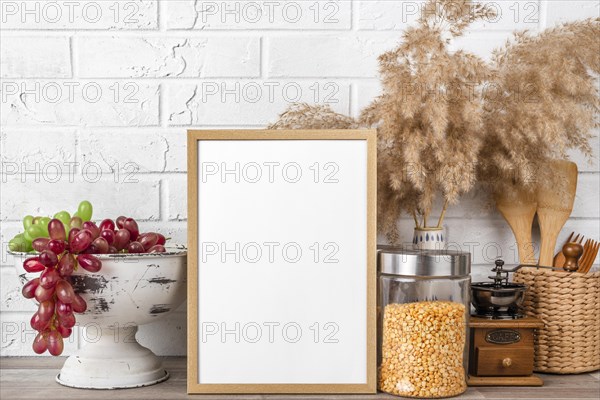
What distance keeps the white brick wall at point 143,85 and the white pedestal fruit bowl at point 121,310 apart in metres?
0.23

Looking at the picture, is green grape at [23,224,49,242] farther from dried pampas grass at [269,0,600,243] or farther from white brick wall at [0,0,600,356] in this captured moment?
dried pampas grass at [269,0,600,243]

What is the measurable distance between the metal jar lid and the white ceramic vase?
0.48ft

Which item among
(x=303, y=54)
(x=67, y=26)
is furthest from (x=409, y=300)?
(x=67, y=26)

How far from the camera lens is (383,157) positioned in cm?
121

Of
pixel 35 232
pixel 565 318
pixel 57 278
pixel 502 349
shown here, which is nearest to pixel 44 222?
pixel 35 232

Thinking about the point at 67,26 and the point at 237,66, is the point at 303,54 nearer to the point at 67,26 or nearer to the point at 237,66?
the point at 237,66

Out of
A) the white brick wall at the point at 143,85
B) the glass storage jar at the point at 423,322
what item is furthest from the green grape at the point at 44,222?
the glass storage jar at the point at 423,322

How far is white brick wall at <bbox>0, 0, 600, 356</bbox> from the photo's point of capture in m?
1.39

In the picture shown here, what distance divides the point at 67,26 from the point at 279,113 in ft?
1.47

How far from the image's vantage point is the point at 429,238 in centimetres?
126

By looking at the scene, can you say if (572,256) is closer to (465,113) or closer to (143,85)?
(465,113)

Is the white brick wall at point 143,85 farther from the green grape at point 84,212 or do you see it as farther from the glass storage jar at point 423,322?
the glass storage jar at point 423,322

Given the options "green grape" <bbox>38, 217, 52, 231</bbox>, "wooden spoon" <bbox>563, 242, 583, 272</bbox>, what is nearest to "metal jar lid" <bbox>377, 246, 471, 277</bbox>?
"wooden spoon" <bbox>563, 242, 583, 272</bbox>

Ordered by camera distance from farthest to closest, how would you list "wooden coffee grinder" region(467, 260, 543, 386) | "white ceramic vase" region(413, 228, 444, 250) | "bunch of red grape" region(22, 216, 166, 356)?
"white ceramic vase" region(413, 228, 444, 250) < "wooden coffee grinder" region(467, 260, 543, 386) < "bunch of red grape" region(22, 216, 166, 356)
